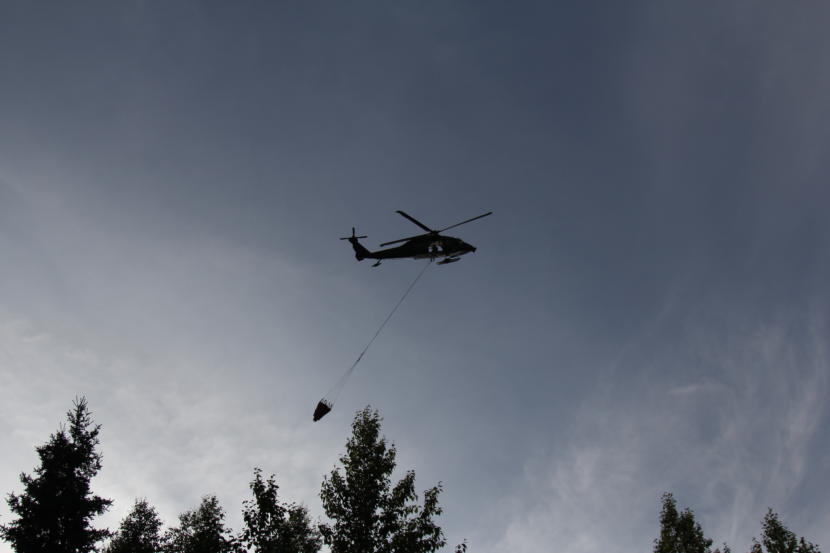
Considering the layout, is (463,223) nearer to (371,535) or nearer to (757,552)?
(371,535)

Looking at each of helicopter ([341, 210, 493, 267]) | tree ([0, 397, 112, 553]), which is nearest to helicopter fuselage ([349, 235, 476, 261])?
helicopter ([341, 210, 493, 267])

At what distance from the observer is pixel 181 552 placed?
2698 cm

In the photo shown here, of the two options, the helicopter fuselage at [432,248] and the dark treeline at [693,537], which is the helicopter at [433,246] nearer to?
the helicopter fuselage at [432,248]

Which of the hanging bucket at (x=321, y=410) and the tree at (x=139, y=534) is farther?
the tree at (x=139, y=534)

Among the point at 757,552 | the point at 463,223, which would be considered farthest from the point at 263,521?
the point at 757,552

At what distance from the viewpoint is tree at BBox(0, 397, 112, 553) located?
2316 cm

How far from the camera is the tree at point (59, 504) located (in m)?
23.2

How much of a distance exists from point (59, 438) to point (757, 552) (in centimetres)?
3893

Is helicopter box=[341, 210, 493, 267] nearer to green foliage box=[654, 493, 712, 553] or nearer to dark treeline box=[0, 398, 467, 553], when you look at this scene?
dark treeline box=[0, 398, 467, 553]

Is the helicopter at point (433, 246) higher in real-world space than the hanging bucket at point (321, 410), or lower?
higher

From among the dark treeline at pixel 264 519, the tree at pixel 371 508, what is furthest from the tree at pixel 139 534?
the tree at pixel 371 508

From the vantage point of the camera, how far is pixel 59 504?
2389cm

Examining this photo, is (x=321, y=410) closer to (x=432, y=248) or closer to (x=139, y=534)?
(x=432, y=248)

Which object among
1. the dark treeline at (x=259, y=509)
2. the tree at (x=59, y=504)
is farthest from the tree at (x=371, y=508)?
the tree at (x=59, y=504)
